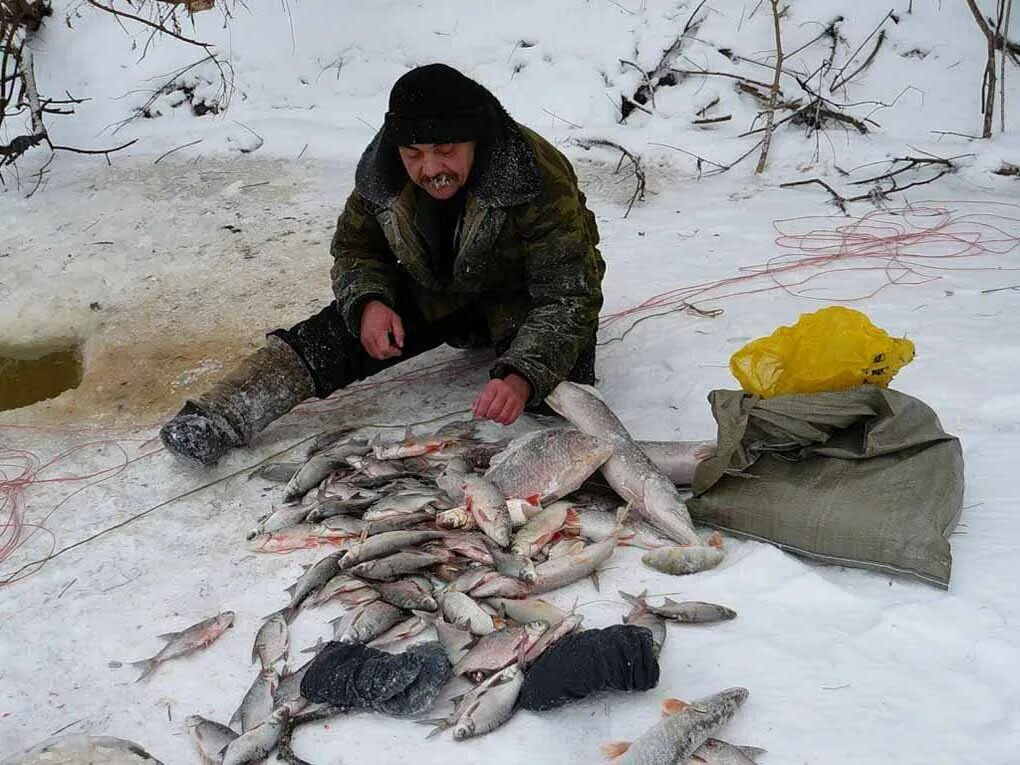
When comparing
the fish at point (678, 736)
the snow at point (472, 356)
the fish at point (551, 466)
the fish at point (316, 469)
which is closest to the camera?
the fish at point (678, 736)

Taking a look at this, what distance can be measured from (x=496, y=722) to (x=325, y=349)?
182cm

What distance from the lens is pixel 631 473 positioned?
3131mm

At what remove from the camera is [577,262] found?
140 inches

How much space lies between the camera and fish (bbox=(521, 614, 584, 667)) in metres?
2.54

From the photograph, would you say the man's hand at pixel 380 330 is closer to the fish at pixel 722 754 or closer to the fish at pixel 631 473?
the fish at pixel 631 473

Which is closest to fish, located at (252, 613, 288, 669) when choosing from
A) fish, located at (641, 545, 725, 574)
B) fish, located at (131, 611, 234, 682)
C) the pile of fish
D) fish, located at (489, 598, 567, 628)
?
the pile of fish

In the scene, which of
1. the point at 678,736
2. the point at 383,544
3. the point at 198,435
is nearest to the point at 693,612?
the point at 678,736

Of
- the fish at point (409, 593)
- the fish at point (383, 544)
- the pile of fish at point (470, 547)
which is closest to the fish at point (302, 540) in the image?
the pile of fish at point (470, 547)

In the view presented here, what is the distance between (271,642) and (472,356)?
6.22 ft

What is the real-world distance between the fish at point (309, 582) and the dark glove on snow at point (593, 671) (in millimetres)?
735

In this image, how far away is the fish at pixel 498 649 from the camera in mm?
2539

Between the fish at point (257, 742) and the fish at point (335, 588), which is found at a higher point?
the fish at point (335, 588)

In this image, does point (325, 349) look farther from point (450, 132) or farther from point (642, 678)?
point (642, 678)

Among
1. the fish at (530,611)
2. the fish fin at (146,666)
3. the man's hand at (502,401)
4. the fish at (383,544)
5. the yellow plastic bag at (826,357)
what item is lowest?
the fish fin at (146,666)
